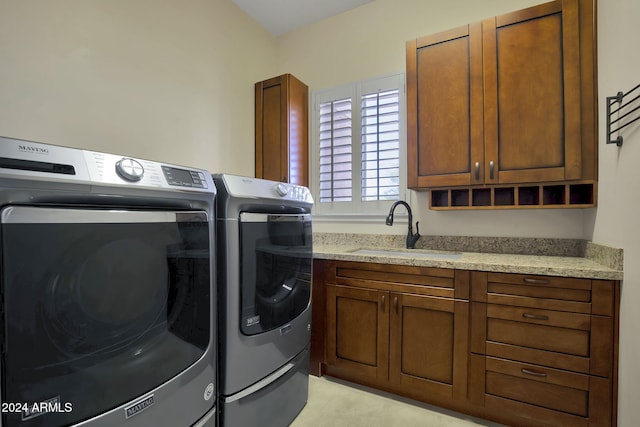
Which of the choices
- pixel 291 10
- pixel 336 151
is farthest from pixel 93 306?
pixel 291 10

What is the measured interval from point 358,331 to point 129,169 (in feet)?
5.22

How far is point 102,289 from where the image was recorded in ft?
2.73

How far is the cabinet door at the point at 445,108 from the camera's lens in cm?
188

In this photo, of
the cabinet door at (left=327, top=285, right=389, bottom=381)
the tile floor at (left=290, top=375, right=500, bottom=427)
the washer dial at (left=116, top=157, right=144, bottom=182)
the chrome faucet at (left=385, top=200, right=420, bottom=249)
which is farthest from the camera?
the chrome faucet at (left=385, top=200, right=420, bottom=249)

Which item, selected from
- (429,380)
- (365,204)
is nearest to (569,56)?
(365,204)

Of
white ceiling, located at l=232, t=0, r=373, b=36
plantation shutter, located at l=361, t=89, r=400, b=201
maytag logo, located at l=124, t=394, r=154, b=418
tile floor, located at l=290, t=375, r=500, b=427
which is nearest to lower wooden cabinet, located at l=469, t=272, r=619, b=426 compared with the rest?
tile floor, located at l=290, t=375, r=500, b=427

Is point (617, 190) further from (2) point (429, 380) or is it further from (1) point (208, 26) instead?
(1) point (208, 26)

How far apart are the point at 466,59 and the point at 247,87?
5.71 feet

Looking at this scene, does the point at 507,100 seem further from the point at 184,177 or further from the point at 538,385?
the point at 184,177

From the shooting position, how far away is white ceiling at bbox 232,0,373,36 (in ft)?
8.24

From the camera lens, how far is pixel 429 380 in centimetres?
173

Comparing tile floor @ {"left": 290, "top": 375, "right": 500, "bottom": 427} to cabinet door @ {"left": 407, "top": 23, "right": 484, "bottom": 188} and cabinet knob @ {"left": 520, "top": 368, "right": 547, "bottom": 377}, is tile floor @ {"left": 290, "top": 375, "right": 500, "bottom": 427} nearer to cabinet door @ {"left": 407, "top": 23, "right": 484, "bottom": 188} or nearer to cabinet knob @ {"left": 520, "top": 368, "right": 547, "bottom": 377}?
cabinet knob @ {"left": 520, "top": 368, "right": 547, "bottom": 377}

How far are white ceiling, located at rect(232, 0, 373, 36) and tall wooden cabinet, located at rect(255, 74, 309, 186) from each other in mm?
558

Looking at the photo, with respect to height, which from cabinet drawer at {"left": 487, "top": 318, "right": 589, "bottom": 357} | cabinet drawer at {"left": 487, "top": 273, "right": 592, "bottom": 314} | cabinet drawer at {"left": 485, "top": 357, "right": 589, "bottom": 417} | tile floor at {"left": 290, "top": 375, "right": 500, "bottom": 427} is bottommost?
tile floor at {"left": 290, "top": 375, "right": 500, "bottom": 427}
